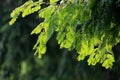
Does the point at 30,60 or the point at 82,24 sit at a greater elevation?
the point at 82,24

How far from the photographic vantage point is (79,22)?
2.99m

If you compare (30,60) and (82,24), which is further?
(30,60)

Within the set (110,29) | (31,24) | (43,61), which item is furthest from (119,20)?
(43,61)

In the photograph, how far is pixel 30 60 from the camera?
8617mm

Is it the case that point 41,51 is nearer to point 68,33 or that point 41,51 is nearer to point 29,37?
point 68,33

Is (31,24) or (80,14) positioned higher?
(80,14)

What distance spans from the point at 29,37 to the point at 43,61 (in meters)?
0.59

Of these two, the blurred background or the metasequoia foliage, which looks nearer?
the metasequoia foliage

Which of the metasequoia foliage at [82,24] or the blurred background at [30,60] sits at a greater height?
the metasequoia foliage at [82,24]

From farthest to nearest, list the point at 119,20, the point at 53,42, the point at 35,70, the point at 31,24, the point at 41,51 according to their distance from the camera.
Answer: the point at 35,70
the point at 53,42
the point at 31,24
the point at 41,51
the point at 119,20

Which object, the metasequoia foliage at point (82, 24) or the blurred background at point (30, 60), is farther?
the blurred background at point (30, 60)

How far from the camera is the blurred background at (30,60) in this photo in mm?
7250

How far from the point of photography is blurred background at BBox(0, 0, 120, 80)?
7250 millimetres

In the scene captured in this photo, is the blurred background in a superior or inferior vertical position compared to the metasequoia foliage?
inferior
